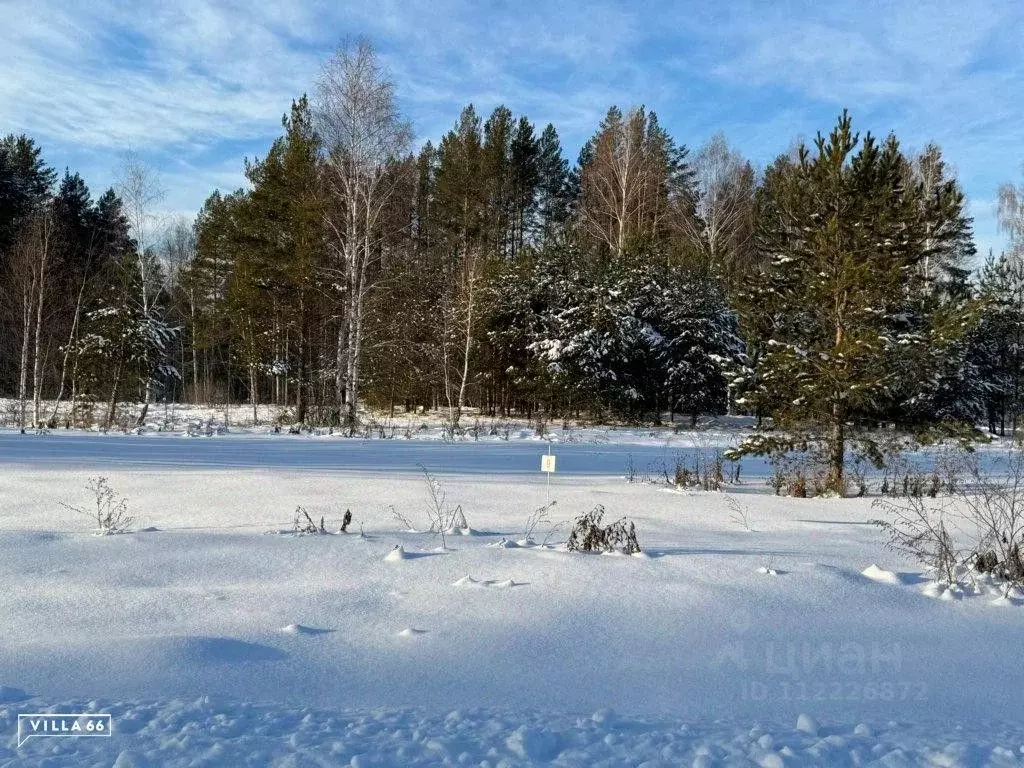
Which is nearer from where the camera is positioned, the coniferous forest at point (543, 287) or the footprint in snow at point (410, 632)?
the footprint in snow at point (410, 632)

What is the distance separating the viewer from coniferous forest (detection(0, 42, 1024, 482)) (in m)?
11.3

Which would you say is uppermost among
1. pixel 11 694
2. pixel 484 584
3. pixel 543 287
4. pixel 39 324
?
pixel 543 287

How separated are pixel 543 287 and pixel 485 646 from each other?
966 inches

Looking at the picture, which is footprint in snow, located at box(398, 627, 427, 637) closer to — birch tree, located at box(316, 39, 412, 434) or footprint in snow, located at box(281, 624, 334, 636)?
footprint in snow, located at box(281, 624, 334, 636)

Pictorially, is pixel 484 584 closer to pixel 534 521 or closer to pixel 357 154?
pixel 534 521

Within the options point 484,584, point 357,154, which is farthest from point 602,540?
point 357,154

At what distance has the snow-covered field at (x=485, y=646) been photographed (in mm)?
2883

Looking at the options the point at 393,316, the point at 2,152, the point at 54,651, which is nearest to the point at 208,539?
the point at 54,651

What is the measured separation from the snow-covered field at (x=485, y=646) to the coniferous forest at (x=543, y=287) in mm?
5138

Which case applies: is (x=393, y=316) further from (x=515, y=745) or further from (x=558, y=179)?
(x=515, y=745)

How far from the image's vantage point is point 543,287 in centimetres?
2791

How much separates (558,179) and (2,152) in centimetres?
2765

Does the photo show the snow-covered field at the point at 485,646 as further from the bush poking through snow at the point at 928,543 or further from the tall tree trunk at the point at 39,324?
the tall tree trunk at the point at 39,324

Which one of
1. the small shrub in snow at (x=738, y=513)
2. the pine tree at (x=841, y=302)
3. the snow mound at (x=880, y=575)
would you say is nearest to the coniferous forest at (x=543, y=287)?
the pine tree at (x=841, y=302)
